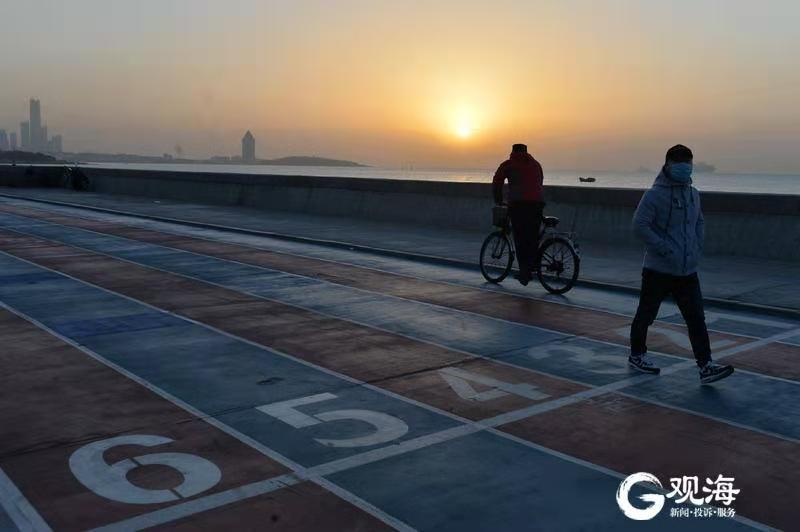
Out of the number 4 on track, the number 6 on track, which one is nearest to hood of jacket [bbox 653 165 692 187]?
the number 4 on track

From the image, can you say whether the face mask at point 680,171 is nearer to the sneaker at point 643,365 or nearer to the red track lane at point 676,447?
the sneaker at point 643,365

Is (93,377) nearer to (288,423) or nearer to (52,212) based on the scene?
(288,423)

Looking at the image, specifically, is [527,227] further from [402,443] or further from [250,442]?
[250,442]

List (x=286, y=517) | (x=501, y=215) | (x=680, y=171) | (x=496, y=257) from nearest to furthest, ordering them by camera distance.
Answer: (x=286, y=517) < (x=680, y=171) < (x=501, y=215) < (x=496, y=257)

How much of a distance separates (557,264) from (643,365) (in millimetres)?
4901

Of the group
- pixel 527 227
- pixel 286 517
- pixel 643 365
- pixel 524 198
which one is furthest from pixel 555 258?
pixel 286 517

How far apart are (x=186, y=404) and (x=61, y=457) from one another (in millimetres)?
1306

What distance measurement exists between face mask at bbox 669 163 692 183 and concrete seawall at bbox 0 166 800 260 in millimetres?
9668

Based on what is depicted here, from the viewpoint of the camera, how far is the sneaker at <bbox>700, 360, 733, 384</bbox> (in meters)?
7.30

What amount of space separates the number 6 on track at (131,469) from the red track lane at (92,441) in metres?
0.05

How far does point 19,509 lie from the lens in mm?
4637

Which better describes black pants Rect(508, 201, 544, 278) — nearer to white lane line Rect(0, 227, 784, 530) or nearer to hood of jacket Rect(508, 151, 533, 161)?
hood of jacket Rect(508, 151, 533, 161)

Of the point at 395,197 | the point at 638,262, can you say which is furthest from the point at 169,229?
the point at 638,262

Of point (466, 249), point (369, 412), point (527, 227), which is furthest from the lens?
point (466, 249)
